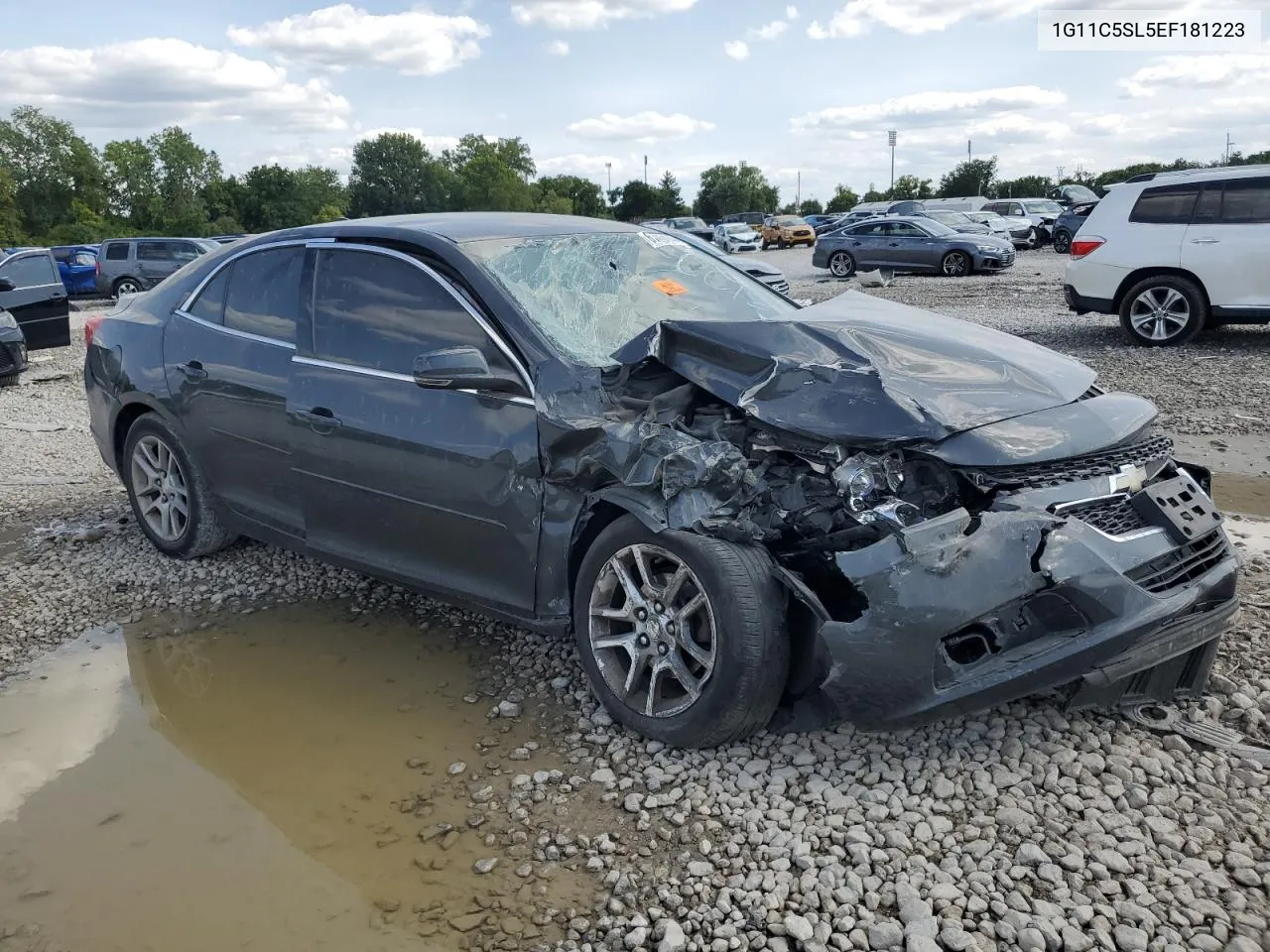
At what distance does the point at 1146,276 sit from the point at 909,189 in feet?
251

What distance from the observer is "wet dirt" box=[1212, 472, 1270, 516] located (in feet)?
18.4

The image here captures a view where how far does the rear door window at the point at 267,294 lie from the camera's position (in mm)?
4418

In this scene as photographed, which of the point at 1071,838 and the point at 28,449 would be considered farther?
the point at 28,449

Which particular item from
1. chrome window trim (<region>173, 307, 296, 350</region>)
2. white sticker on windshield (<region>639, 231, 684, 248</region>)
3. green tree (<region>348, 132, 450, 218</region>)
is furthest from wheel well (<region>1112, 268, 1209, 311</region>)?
green tree (<region>348, 132, 450, 218</region>)

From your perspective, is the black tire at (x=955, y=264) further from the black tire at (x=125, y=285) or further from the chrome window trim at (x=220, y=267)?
the black tire at (x=125, y=285)

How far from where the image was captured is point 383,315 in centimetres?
405

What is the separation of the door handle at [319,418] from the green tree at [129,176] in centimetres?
8893

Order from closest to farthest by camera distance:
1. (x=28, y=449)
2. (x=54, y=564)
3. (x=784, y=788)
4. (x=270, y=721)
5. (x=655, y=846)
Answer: (x=655, y=846)
(x=784, y=788)
(x=270, y=721)
(x=54, y=564)
(x=28, y=449)

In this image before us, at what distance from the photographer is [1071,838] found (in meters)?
2.76

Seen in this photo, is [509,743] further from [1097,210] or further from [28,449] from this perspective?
[1097,210]

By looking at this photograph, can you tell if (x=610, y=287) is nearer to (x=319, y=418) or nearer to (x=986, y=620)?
(x=319, y=418)

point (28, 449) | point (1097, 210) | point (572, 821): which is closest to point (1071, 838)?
point (572, 821)

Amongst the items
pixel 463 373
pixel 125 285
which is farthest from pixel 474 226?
pixel 125 285

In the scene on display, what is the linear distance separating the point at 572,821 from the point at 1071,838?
142cm
